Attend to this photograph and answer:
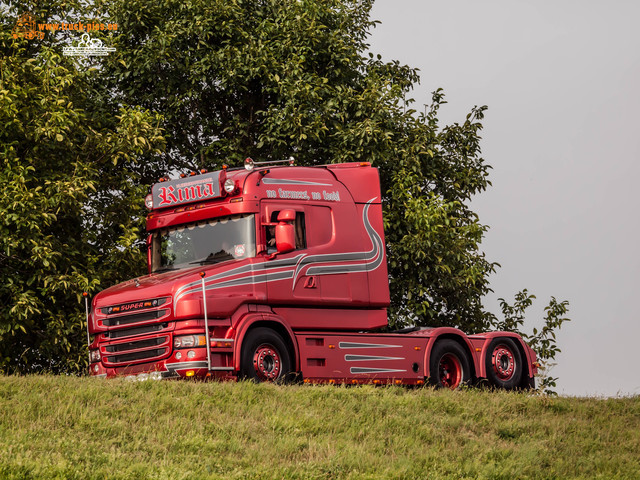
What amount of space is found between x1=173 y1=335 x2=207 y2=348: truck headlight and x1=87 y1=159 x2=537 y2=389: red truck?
19mm

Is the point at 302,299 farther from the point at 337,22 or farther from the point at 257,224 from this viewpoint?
the point at 337,22

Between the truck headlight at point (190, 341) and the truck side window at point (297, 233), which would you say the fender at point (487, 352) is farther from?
the truck headlight at point (190, 341)

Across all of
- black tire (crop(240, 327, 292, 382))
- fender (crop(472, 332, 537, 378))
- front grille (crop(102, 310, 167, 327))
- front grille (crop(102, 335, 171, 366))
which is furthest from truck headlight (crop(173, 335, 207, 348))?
fender (crop(472, 332, 537, 378))

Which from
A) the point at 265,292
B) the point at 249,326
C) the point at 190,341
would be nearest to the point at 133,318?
the point at 190,341

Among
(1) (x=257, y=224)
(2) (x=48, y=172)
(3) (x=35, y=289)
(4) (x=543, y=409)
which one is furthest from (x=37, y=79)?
(4) (x=543, y=409)

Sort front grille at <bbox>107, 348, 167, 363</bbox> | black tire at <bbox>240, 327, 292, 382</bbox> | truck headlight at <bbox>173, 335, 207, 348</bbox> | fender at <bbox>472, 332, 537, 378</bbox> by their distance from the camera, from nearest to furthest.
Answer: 1. truck headlight at <bbox>173, 335, 207, 348</bbox>
2. black tire at <bbox>240, 327, 292, 382</bbox>
3. front grille at <bbox>107, 348, 167, 363</bbox>
4. fender at <bbox>472, 332, 537, 378</bbox>

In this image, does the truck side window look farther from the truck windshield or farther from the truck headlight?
the truck headlight

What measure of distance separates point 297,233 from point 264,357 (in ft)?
7.89

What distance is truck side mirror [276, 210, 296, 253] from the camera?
1558 centimetres

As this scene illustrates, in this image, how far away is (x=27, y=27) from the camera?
21.9m

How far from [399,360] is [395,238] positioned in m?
7.12

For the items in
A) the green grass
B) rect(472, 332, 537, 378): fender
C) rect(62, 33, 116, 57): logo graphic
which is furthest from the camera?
rect(62, 33, 116, 57): logo graphic

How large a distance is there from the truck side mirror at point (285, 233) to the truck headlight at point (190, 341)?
6.83ft

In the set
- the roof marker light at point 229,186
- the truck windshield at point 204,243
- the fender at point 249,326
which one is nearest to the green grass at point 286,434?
the fender at point 249,326
